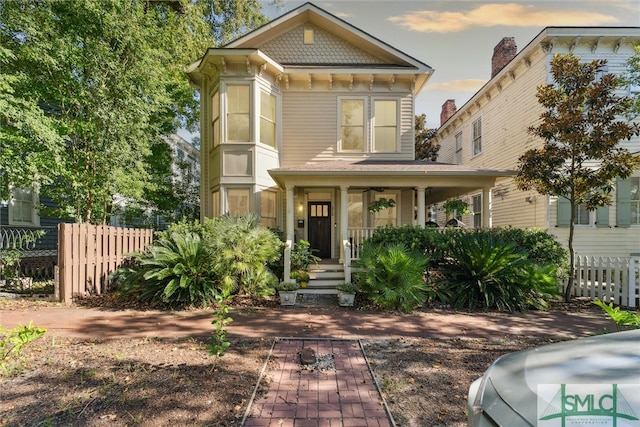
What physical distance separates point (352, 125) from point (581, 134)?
6.71 meters

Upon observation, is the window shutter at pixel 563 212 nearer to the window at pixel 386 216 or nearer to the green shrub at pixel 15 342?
the window at pixel 386 216

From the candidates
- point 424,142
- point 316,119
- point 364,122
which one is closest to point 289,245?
point 316,119

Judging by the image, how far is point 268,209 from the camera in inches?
432

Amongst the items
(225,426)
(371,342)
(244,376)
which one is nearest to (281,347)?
(244,376)

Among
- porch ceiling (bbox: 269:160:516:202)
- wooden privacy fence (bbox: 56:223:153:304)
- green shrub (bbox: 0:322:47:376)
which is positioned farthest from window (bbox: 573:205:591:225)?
wooden privacy fence (bbox: 56:223:153:304)

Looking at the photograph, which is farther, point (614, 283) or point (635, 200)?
point (635, 200)

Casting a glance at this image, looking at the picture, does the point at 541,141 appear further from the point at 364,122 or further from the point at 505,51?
the point at 364,122

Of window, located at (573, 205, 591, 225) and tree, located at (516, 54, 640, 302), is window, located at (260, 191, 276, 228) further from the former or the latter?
window, located at (573, 205, 591, 225)

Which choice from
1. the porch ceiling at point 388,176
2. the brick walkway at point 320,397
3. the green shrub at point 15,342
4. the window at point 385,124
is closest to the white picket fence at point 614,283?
the porch ceiling at point 388,176

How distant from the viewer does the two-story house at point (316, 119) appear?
1050cm

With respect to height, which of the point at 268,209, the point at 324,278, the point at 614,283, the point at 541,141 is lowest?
the point at 324,278

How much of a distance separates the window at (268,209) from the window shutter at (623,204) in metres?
12.3

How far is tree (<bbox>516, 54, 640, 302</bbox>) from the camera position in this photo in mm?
7328

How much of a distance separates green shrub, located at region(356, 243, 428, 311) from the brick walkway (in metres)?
2.64
